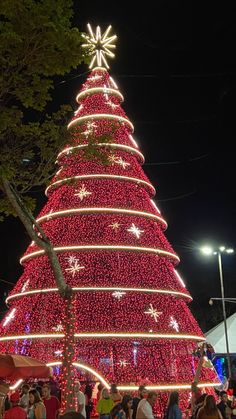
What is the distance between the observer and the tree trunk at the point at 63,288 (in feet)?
32.8

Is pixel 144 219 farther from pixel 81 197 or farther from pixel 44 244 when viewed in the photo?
pixel 44 244

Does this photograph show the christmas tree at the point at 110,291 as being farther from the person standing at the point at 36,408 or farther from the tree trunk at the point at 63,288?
the person standing at the point at 36,408

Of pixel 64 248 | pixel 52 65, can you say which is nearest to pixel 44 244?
pixel 52 65

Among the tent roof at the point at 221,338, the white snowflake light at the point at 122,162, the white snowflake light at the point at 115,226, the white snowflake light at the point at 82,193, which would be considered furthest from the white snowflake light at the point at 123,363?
the tent roof at the point at 221,338

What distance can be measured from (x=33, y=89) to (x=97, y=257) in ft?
24.2

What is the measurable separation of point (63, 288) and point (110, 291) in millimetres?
4844

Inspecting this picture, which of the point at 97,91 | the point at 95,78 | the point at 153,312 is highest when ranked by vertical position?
the point at 95,78

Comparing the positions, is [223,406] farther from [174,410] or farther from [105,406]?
[174,410]

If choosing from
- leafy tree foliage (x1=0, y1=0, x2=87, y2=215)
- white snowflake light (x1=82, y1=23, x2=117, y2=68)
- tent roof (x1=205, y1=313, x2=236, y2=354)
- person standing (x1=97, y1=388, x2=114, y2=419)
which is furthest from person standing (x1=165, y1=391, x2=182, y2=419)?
tent roof (x1=205, y1=313, x2=236, y2=354)

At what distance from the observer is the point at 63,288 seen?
33.9ft

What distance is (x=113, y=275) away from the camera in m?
15.4

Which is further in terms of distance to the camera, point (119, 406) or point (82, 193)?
point (82, 193)

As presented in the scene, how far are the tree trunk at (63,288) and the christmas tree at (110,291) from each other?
3.17m

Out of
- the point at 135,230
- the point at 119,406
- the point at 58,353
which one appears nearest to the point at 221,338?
the point at 135,230
